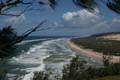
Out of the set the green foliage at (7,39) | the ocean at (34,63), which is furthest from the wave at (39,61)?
the green foliage at (7,39)

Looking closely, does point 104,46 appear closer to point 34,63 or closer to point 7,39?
point 34,63

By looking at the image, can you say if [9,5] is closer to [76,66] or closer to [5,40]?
[5,40]

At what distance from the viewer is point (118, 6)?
3.58 meters

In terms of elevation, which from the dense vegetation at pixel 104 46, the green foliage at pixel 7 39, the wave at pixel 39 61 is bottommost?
the dense vegetation at pixel 104 46

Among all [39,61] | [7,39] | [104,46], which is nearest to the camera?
[7,39]

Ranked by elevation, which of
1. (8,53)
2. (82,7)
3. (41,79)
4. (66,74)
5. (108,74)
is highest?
(82,7)

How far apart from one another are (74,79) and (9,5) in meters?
11.2

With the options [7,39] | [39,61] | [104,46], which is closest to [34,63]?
[39,61]

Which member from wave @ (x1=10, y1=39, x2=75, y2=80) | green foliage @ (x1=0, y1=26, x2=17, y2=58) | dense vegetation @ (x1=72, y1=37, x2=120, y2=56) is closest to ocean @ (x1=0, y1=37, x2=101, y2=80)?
wave @ (x1=10, y1=39, x2=75, y2=80)

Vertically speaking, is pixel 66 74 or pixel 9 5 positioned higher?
pixel 9 5

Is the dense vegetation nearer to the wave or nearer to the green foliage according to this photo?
the wave

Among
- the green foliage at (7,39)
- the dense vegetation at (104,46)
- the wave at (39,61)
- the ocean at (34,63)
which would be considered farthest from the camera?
the dense vegetation at (104,46)

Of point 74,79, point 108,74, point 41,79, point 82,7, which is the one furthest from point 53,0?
point 108,74

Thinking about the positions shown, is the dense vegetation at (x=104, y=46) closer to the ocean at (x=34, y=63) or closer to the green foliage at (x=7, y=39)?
the ocean at (x=34, y=63)
